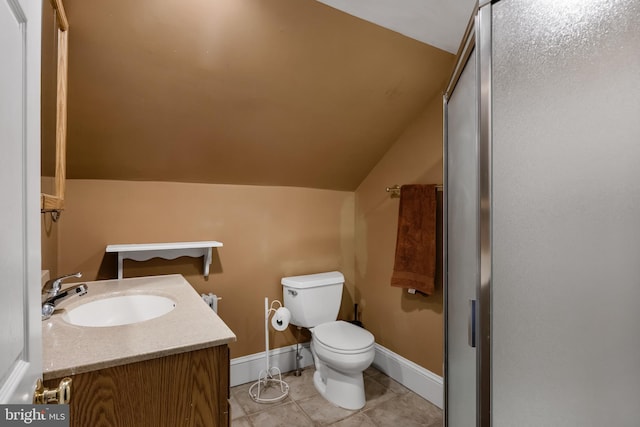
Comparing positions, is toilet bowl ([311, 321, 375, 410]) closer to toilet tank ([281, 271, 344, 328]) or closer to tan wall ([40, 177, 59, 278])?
toilet tank ([281, 271, 344, 328])

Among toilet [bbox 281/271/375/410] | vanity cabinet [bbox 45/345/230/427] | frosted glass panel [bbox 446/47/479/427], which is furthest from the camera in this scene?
toilet [bbox 281/271/375/410]

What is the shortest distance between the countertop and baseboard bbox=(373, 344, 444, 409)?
1.56 m

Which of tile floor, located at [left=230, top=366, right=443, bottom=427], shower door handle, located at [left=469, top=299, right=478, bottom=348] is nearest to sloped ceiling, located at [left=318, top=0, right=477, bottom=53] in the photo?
shower door handle, located at [left=469, top=299, right=478, bottom=348]

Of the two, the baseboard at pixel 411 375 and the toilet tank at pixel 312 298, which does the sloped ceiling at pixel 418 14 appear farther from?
the baseboard at pixel 411 375

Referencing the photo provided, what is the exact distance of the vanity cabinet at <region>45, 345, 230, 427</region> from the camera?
858 millimetres

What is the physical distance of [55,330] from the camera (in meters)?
1.05

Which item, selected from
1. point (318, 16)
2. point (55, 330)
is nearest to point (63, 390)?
point (55, 330)

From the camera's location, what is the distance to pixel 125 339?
990 mm

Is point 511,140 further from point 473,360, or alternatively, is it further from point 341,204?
point 341,204

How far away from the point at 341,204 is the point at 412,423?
1633 millimetres

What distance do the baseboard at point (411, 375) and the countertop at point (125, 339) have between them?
1.56m

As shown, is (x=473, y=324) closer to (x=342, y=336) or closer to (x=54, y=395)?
(x=54, y=395)

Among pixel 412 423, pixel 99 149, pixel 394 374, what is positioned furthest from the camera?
pixel 394 374

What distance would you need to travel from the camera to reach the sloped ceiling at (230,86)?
4.78 ft
